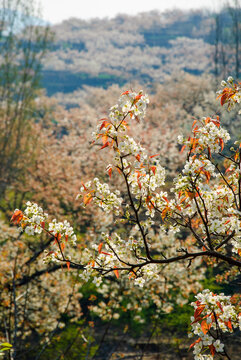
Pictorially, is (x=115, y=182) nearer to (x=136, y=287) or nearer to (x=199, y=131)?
(x=136, y=287)

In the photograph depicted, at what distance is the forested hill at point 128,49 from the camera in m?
64.7

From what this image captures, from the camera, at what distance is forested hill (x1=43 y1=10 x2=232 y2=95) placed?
64688mm

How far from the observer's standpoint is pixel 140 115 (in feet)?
8.43

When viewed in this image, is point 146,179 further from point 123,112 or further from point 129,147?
point 123,112

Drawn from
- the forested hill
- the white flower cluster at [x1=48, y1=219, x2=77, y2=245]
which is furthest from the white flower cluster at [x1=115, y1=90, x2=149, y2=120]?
the forested hill

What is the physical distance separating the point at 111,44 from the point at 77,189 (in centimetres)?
7244

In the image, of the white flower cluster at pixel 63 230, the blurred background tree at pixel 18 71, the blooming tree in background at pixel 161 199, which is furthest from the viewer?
the blurred background tree at pixel 18 71

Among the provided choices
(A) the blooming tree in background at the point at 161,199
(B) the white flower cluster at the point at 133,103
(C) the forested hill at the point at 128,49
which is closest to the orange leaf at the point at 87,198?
(A) the blooming tree in background at the point at 161,199

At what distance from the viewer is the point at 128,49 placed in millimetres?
73625

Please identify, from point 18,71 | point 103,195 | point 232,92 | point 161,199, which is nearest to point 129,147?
point 103,195

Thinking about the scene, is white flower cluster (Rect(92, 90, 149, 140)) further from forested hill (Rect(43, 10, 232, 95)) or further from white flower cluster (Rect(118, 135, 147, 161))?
forested hill (Rect(43, 10, 232, 95))

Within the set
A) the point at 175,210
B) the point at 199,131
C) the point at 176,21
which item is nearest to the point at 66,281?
the point at 175,210

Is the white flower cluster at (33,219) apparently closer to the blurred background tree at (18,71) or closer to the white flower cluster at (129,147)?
the white flower cluster at (129,147)

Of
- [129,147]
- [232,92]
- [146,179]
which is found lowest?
[146,179]
